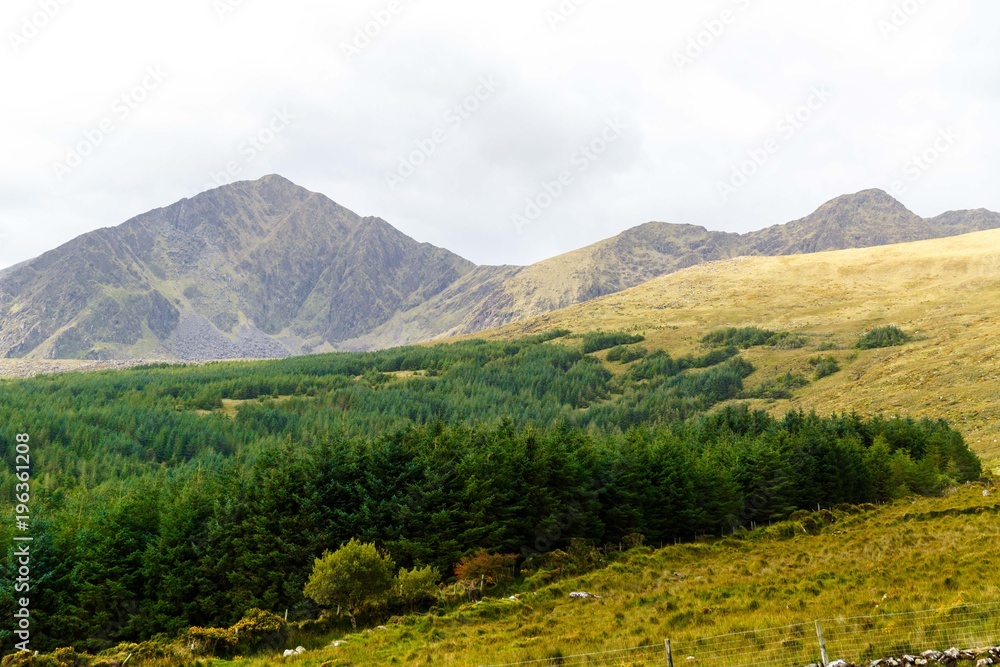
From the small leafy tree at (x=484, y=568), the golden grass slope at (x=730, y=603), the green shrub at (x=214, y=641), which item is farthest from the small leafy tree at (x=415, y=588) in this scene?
the green shrub at (x=214, y=641)

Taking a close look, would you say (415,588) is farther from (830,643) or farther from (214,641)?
(830,643)

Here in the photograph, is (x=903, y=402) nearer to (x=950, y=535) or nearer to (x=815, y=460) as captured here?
(x=815, y=460)

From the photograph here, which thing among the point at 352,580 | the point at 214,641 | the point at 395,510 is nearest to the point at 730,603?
the point at 352,580

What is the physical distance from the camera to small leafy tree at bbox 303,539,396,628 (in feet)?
136

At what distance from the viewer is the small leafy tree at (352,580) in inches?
1633

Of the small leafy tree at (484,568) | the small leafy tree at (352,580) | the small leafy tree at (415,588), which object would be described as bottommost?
the small leafy tree at (484,568)

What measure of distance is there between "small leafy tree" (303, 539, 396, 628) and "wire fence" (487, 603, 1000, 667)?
1926 centimetres

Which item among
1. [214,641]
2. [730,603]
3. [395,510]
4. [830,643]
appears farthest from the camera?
[395,510]

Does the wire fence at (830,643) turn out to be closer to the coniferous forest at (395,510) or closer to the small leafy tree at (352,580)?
the small leafy tree at (352,580)

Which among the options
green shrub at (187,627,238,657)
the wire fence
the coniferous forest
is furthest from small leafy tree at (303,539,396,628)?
the wire fence

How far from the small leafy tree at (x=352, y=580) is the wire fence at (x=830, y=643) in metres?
19.3

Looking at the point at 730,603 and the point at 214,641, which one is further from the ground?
the point at 730,603

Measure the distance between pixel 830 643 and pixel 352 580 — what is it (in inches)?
1133

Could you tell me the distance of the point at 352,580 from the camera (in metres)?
41.8
